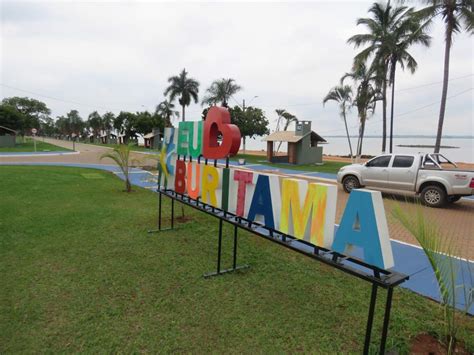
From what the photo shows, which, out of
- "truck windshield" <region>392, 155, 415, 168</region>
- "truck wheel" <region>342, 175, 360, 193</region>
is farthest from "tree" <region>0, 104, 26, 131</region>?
"truck windshield" <region>392, 155, 415, 168</region>

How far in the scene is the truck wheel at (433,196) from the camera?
9602 mm

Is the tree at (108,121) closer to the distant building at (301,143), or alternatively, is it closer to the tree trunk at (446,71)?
the distant building at (301,143)

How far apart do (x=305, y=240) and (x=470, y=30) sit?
1705 centimetres

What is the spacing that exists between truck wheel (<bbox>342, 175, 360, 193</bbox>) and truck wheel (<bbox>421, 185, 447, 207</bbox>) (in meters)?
2.31

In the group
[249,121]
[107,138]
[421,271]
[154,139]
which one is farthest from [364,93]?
[107,138]

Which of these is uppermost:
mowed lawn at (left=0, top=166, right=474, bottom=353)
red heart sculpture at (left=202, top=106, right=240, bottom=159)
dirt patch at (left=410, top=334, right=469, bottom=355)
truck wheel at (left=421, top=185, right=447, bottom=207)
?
red heart sculpture at (left=202, top=106, right=240, bottom=159)

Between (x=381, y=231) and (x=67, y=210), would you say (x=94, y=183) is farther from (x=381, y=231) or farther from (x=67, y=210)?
(x=381, y=231)

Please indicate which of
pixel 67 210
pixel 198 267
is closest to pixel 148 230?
pixel 198 267

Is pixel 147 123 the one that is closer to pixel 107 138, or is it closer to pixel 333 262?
pixel 107 138

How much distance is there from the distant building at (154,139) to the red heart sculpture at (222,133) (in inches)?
1619

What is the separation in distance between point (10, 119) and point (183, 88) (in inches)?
925

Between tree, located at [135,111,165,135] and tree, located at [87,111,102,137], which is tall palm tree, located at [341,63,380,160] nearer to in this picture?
tree, located at [135,111,165,135]

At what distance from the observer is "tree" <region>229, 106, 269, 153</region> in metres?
32.0

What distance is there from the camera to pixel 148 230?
261 inches
